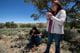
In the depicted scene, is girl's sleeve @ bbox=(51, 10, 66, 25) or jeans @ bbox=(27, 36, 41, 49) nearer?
girl's sleeve @ bbox=(51, 10, 66, 25)

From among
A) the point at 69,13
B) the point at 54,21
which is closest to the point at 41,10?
the point at 69,13

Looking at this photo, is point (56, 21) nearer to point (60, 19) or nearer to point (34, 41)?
point (60, 19)

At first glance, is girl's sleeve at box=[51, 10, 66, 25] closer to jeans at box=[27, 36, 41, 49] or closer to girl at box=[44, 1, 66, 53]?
girl at box=[44, 1, 66, 53]

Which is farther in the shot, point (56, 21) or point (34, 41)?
point (34, 41)

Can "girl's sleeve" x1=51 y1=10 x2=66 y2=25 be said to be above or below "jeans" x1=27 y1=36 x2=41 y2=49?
above

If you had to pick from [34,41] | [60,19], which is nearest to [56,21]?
[60,19]

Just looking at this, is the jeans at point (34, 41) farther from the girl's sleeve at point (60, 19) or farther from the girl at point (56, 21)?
the girl's sleeve at point (60, 19)

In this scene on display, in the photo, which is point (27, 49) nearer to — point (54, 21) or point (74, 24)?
point (54, 21)

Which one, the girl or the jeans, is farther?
the jeans

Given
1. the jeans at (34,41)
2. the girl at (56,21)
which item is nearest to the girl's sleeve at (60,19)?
the girl at (56,21)

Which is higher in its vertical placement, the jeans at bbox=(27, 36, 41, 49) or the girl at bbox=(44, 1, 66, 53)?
the girl at bbox=(44, 1, 66, 53)

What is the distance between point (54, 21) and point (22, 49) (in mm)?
4758

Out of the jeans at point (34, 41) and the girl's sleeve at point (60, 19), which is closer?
the girl's sleeve at point (60, 19)

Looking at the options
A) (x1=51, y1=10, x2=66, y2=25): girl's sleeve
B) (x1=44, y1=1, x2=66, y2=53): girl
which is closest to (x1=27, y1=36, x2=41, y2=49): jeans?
(x1=44, y1=1, x2=66, y2=53): girl
